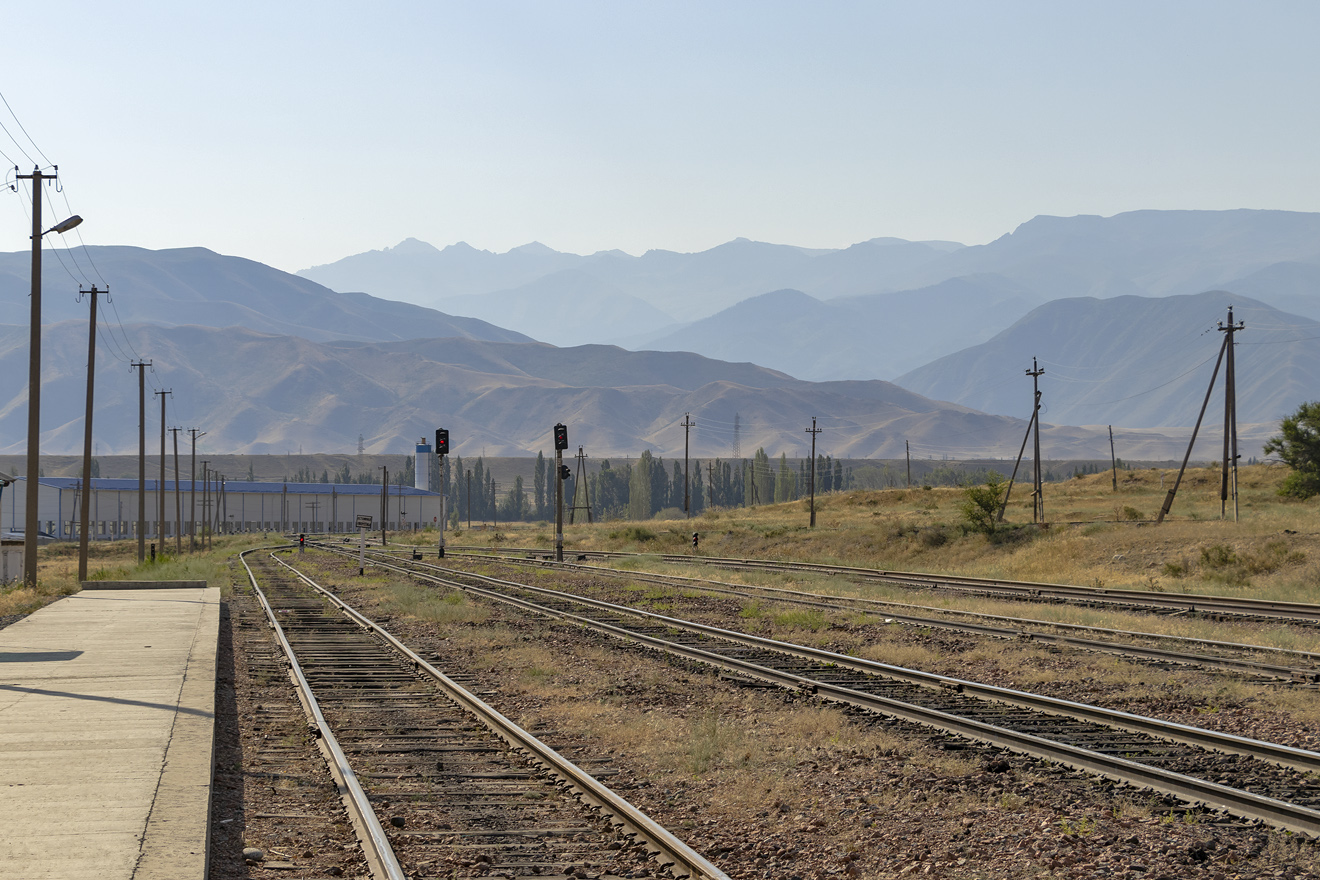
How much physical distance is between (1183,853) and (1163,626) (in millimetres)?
15435

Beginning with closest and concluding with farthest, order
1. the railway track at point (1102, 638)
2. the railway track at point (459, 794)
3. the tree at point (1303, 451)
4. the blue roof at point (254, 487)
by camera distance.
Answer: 1. the railway track at point (459, 794)
2. the railway track at point (1102, 638)
3. the tree at point (1303, 451)
4. the blue roof at point (254, 487)

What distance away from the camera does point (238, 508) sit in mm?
145250

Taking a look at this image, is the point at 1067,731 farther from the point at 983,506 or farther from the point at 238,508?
the point at 238,508

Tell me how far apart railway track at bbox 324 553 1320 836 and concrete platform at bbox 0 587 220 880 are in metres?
7.12

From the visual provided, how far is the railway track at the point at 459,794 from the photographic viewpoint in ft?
25.2

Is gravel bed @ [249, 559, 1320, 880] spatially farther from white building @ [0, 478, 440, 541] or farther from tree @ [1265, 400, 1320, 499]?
white building @ [0, 478, 440, 541]

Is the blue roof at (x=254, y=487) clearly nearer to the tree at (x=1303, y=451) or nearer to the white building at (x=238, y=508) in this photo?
the white building at (x=238, y=508)

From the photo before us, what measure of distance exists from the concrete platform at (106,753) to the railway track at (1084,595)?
19647mm

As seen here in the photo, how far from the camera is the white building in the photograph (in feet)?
440

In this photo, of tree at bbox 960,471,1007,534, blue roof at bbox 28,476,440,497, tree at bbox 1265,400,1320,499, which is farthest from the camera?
blue roof at bbox 28,476,440,497

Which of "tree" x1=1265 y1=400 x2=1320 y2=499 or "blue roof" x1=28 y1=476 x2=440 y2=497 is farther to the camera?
"blue roof" x1=28 y1=476 x2=440 y2=497

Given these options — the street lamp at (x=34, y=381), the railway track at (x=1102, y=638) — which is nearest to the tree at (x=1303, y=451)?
the railway track at (x=1102, y=638)

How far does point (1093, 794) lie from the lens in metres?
9.17

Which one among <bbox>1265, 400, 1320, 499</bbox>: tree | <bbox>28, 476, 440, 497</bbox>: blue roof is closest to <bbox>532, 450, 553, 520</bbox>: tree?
<bbox>28, 476, 440, 497</bbox>: blue roof
